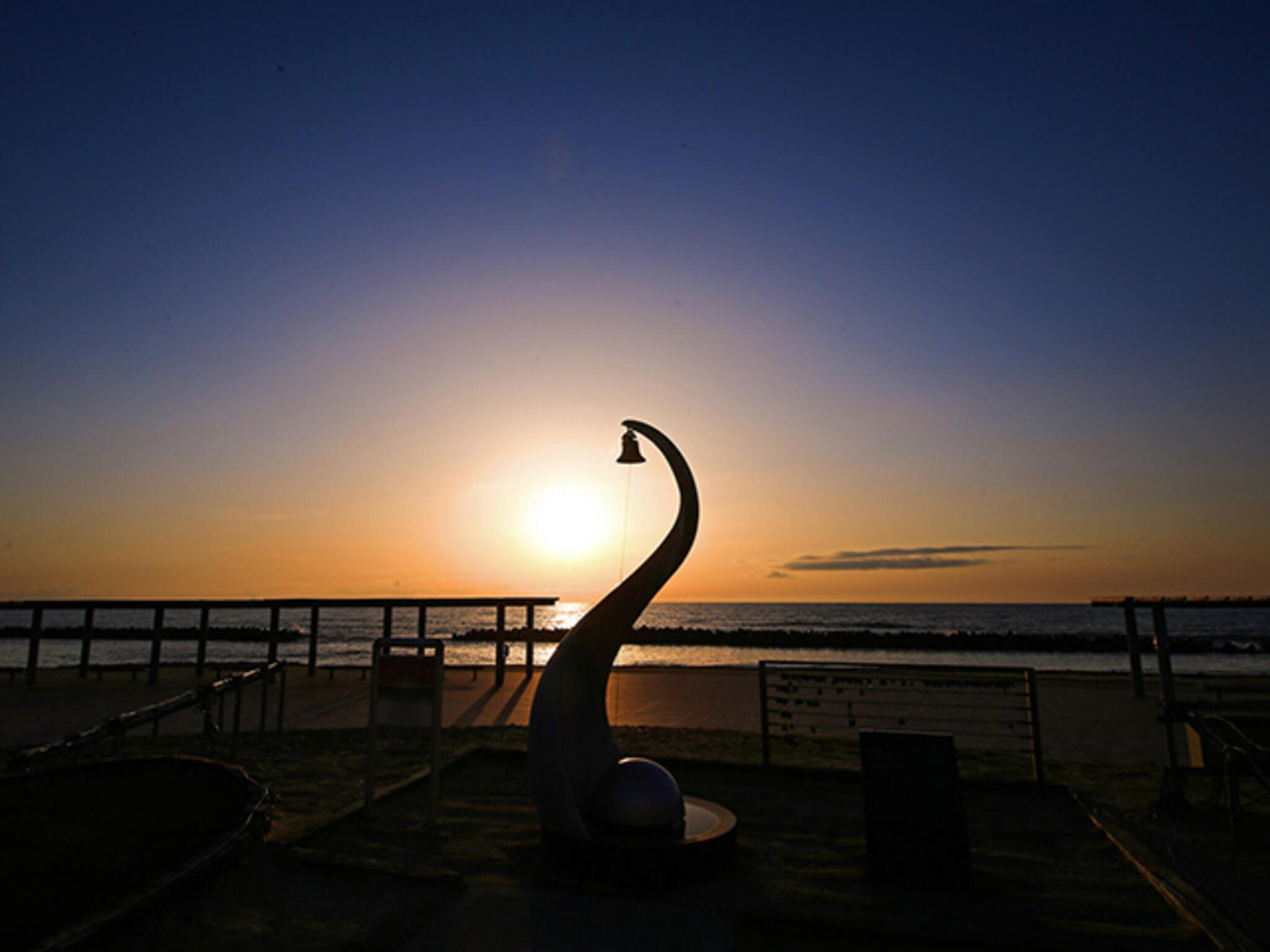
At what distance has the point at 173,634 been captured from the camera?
3100 inches

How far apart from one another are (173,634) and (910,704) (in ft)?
301

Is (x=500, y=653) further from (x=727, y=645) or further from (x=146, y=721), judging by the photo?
→ (x=727, y=645)

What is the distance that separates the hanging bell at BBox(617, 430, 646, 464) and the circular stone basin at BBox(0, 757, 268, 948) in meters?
4.27

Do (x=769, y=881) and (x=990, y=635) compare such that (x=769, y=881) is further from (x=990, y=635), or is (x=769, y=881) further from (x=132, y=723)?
(x=990, y=635)

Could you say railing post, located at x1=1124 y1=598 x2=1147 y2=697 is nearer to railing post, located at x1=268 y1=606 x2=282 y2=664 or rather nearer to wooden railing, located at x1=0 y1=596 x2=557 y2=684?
wooden railing, located at x1=0 y1=596 x2=557 y2=684

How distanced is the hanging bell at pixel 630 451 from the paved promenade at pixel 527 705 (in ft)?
25.4

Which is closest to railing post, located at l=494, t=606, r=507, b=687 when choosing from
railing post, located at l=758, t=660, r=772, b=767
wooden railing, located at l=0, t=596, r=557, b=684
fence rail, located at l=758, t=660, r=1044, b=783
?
Answer: wooden railing, located at l=0, t=596, r=557, b=684

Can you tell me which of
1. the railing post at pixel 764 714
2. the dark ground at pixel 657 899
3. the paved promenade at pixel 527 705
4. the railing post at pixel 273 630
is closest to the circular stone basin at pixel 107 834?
the dark ground at pixel 657 899

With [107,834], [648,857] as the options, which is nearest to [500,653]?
[107,834]

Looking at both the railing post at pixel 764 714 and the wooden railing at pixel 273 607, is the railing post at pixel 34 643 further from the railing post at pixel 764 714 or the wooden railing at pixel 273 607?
the railing post at pixel 764 714

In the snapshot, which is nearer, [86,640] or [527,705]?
[527,705]

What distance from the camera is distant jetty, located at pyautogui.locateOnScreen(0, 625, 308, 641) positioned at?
71188mm

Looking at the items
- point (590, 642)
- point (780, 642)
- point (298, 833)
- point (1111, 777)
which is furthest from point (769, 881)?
point (780, 642)

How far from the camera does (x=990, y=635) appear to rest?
6131 cm
